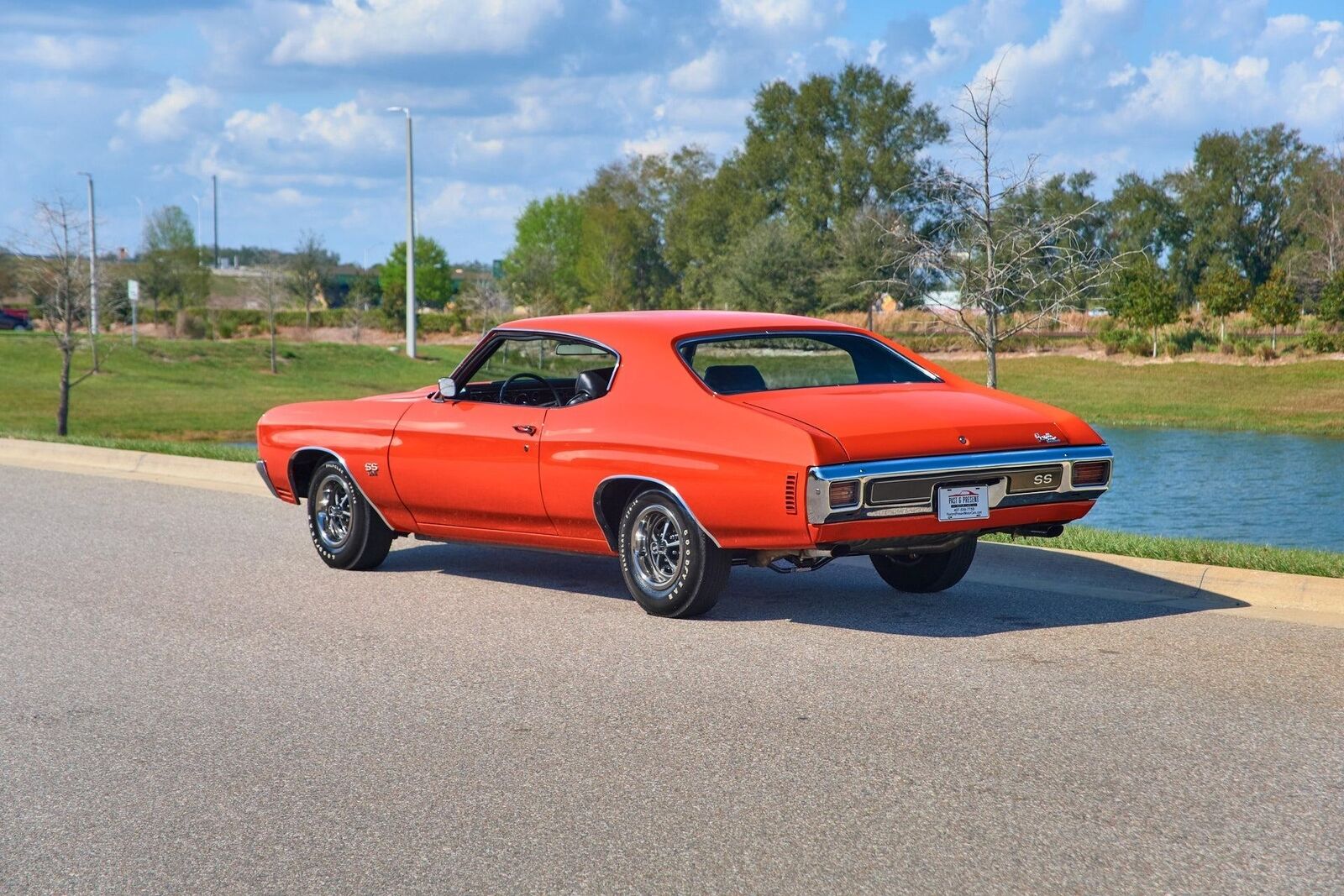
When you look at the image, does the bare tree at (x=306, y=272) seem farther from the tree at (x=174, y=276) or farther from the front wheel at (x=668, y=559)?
the front wheel at (x=668, y=559)

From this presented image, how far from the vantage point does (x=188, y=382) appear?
183 ft

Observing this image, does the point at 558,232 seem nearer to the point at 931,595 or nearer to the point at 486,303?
the point at 486,303

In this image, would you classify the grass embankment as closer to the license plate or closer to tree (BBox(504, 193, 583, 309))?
the license plate

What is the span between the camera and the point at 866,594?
8.87 m

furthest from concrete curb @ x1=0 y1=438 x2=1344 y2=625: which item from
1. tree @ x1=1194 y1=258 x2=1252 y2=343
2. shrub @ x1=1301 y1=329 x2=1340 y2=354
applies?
tree @ x1=1194 y1=258 x2=1252 y2=343

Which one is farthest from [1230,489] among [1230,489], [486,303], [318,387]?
[486,303]

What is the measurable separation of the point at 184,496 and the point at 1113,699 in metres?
10.5

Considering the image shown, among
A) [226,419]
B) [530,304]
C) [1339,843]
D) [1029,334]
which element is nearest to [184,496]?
[1339,843]

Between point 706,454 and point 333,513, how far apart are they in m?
3.43

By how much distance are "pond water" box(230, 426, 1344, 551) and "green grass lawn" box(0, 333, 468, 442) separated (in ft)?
16.8

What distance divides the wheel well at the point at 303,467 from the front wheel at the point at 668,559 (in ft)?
8.81

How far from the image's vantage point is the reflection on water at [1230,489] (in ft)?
74.1

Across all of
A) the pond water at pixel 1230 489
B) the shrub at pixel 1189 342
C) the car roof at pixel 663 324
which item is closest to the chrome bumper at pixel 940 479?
the car roof at pixel 663 324

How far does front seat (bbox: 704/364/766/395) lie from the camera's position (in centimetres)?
791
